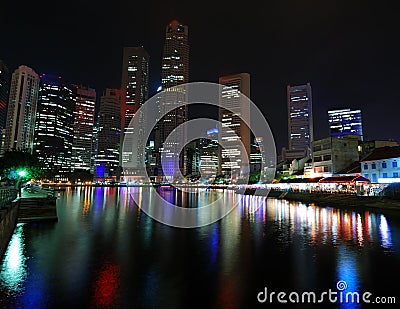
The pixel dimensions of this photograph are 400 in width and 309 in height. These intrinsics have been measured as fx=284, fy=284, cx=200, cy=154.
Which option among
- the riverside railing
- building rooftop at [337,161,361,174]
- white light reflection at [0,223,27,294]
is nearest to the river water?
white light reflection at [0,223,27,294]

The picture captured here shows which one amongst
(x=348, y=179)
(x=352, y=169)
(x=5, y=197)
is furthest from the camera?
(x=352, y=169)

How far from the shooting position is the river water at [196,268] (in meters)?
10.6

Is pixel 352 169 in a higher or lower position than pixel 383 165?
lower

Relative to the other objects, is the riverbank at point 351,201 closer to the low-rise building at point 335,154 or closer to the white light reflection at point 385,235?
the low-rise building at point 335,154

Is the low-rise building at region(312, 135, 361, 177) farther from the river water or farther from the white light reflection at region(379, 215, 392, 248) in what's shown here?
the river water

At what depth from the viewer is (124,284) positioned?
12.0 meters

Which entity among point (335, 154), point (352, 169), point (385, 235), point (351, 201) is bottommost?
point (385, 235)

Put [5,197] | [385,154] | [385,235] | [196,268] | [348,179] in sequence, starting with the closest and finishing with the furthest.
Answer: [196,268], [385,235], [5,197], [348,179], [385,154]

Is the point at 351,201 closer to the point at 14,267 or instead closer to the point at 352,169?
the point at 352,169

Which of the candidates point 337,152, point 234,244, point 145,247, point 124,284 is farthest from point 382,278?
point 337,152

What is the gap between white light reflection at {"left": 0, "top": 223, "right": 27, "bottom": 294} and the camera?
39.2ft

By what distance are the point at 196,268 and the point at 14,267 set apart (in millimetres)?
9185

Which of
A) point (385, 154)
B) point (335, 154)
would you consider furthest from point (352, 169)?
point (385, 154)

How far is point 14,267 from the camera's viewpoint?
564 inches
